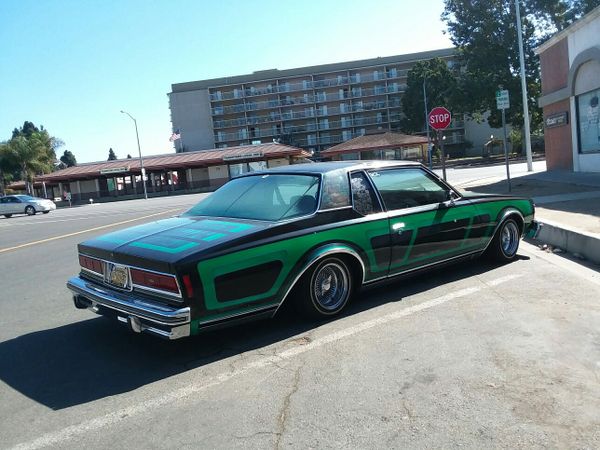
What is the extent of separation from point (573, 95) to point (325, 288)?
56.4ft

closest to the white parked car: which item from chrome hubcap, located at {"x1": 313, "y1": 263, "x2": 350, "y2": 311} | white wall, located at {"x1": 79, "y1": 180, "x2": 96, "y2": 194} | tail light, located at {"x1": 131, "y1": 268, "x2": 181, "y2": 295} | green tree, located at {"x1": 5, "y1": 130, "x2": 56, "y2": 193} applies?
white wall, located at {"x1": 79, "y1": 180, "x2": 96, "y2": 194}

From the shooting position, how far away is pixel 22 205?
3922 cm

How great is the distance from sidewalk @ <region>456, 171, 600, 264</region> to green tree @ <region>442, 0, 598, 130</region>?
41.5 metres

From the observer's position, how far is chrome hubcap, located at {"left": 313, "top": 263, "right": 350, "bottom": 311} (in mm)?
5129

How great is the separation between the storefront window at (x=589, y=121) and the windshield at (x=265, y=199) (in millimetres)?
15287

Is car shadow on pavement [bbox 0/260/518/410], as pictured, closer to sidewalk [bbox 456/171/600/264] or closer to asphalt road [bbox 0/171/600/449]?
asphalt road [bbox 0/171/600/449]

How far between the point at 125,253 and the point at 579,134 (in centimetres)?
1865

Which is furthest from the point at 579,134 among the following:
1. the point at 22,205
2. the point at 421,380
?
the point at 22,205

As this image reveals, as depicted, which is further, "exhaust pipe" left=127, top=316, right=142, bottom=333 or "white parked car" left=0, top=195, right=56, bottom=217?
"white parked car" left=0, top=195, right=56, bottom=217

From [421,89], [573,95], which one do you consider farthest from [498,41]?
[573,95]

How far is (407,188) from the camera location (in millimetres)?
6121

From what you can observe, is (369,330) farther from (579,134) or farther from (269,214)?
(579,134)

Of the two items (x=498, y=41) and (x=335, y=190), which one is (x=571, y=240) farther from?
(x=498, y=41)

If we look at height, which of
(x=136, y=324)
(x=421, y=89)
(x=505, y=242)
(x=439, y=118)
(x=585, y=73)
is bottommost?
(x=505, y=242)
